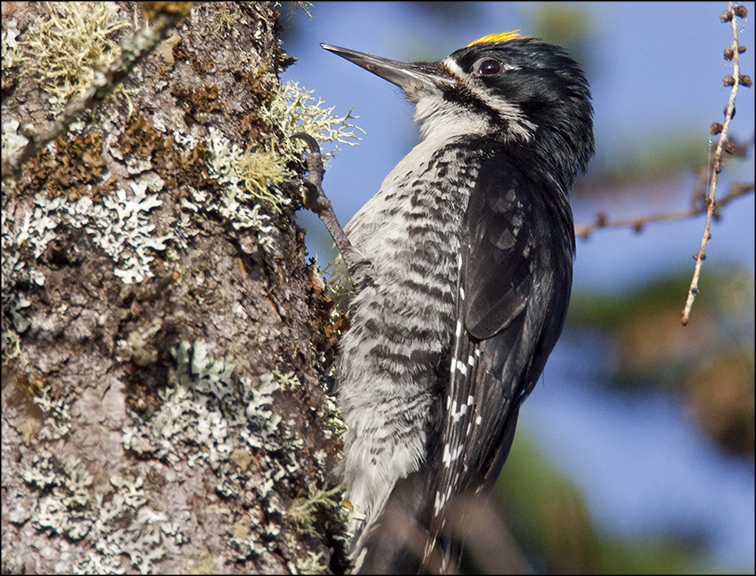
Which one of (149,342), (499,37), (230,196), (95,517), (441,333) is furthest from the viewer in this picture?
(499,37)

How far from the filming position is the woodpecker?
97.0 inches

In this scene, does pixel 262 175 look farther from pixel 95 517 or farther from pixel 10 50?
pixel 95 517

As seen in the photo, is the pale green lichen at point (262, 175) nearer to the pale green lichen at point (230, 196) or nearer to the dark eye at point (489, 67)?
the pale green lichen at point (230, 196)

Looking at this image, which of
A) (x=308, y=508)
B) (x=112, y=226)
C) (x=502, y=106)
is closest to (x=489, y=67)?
(x=502, y=106)

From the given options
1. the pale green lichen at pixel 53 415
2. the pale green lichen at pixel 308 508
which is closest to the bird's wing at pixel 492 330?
the pale green lichen at pixel 308 508

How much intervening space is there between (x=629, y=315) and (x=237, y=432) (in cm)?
229

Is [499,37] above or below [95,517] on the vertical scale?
above

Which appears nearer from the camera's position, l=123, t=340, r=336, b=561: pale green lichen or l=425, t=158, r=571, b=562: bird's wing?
l=123, t=340, r=336, b=561: pale green lichen

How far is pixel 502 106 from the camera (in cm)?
335

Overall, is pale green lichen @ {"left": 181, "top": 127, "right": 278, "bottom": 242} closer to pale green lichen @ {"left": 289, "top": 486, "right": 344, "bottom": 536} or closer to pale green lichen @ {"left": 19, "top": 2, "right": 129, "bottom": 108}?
pale green lichen @ {"left": 19, "top": 2, "right": 129, "bottom": 108}

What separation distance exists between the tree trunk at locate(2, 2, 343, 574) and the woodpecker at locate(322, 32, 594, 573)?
1.71ft

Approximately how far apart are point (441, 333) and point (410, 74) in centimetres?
137

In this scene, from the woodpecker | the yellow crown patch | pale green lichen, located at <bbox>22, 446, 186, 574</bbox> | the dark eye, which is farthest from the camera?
the yellow crown patch

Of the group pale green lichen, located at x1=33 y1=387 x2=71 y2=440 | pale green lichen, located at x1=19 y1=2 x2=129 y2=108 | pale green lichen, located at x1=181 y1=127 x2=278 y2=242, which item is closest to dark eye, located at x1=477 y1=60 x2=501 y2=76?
pale green lichen, located at x1=181 y1=127 x2=278 y2=242
